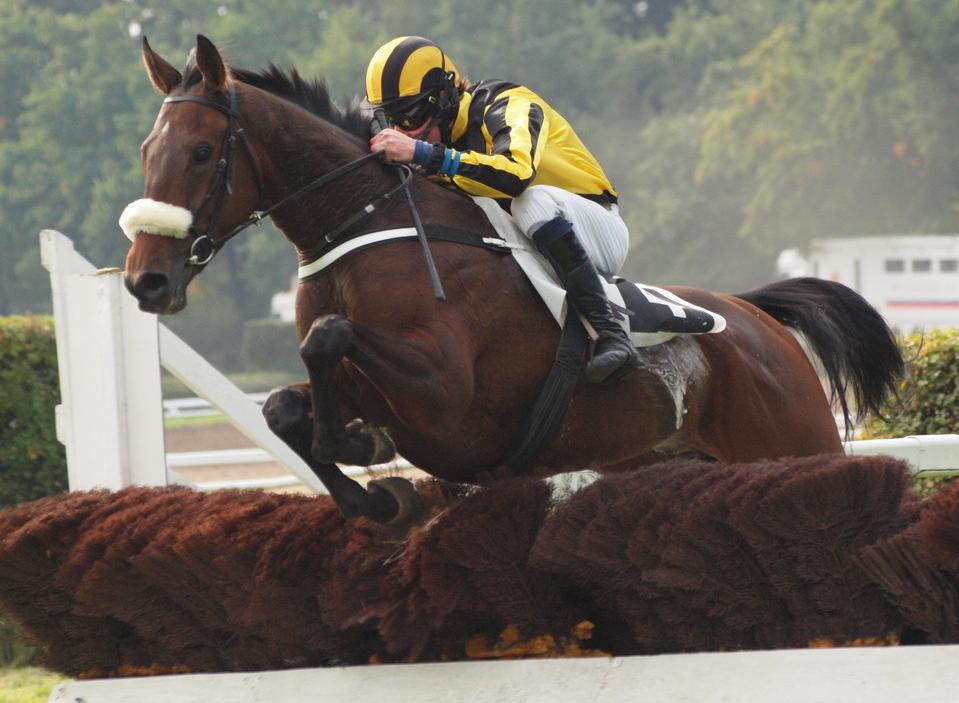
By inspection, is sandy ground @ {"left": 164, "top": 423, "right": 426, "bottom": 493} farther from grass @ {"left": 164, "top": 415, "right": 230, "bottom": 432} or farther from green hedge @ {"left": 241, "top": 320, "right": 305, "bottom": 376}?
green hedge @ {"left": 241, "top": 320, "right": 305, "bottom": 376}

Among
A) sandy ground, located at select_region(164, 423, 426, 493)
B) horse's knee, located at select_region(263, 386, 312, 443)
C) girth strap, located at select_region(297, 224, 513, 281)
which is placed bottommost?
sandy ground, located at select_region(164, 423, 426, 493)

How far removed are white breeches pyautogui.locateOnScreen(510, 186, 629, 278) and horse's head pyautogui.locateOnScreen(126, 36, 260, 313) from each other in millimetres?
938

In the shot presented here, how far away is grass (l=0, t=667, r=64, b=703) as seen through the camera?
6.00 m

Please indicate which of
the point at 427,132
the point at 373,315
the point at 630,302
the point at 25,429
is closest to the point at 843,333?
the point at 630,302

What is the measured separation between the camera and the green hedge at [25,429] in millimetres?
8086

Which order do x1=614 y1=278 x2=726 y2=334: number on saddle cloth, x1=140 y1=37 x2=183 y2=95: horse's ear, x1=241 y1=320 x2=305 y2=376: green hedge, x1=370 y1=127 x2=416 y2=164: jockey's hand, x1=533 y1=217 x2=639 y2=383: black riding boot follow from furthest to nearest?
1. x1=241 y1=320 x2=305 y2=376: green hedge
2. x1=614 y1=278 x2=726 y2=334: number on saddle cloth
3. x1=533 y1=217 x2=639 y2=383: black riding boot
4. x1=370 y1=127 x2=416 y2=164: jockey's hand
5. x1=140 y1=37 x2=183 y2=95: horse's ear

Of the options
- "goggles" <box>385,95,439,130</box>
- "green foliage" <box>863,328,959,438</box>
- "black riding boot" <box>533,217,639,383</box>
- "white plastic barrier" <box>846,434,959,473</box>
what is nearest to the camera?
"black riding boot" <box>533,217,639,383</box>

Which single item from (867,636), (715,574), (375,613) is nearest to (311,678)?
(375,613)

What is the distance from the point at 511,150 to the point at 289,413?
3.88 feet

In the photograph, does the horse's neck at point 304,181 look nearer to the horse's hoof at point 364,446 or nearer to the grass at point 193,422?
the horse's hoof at point 364,446

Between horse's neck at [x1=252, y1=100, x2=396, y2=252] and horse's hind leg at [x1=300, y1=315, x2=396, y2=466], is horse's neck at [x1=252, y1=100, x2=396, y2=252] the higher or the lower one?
the higher one

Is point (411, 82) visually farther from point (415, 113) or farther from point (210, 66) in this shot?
point (210, 66)

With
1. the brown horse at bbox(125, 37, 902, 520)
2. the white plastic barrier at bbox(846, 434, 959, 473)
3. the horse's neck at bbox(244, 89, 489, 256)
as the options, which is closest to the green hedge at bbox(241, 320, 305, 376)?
the white plastic barrier at bbox(846, 434, 959, 473)

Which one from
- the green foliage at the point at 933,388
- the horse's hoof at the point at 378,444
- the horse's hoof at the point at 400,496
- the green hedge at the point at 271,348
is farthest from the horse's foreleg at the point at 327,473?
Result: the green hedge at the point at 271,348
